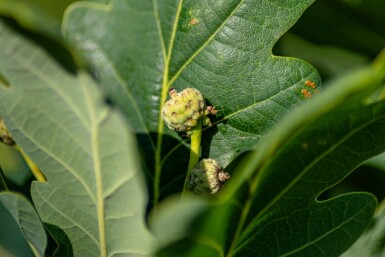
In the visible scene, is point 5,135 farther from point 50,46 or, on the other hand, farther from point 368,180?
point 368,180

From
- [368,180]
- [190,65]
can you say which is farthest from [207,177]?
[368,180]

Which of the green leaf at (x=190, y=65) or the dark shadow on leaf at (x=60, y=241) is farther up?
the green leaf at (x=190, y=65)

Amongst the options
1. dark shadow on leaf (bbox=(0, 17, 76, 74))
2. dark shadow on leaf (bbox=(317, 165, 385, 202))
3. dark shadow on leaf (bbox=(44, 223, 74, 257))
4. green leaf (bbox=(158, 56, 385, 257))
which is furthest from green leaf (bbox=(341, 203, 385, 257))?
dark shadow on leaf (bbox=(0, 17, 76, 74))

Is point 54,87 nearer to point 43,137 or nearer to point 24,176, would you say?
point 43,137

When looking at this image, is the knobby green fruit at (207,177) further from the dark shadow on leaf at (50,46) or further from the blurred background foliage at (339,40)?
the blurred background foliage at (339,40)

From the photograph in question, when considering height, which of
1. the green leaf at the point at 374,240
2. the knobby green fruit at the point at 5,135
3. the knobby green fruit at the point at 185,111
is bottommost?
the green leaf at the point at 374,240

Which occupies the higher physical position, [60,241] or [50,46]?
[50,46]

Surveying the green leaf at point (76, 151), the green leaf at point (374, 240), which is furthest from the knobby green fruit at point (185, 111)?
the green leaf at point (374, 240)

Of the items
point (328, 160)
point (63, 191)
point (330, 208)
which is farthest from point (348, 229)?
point (63, 191)
